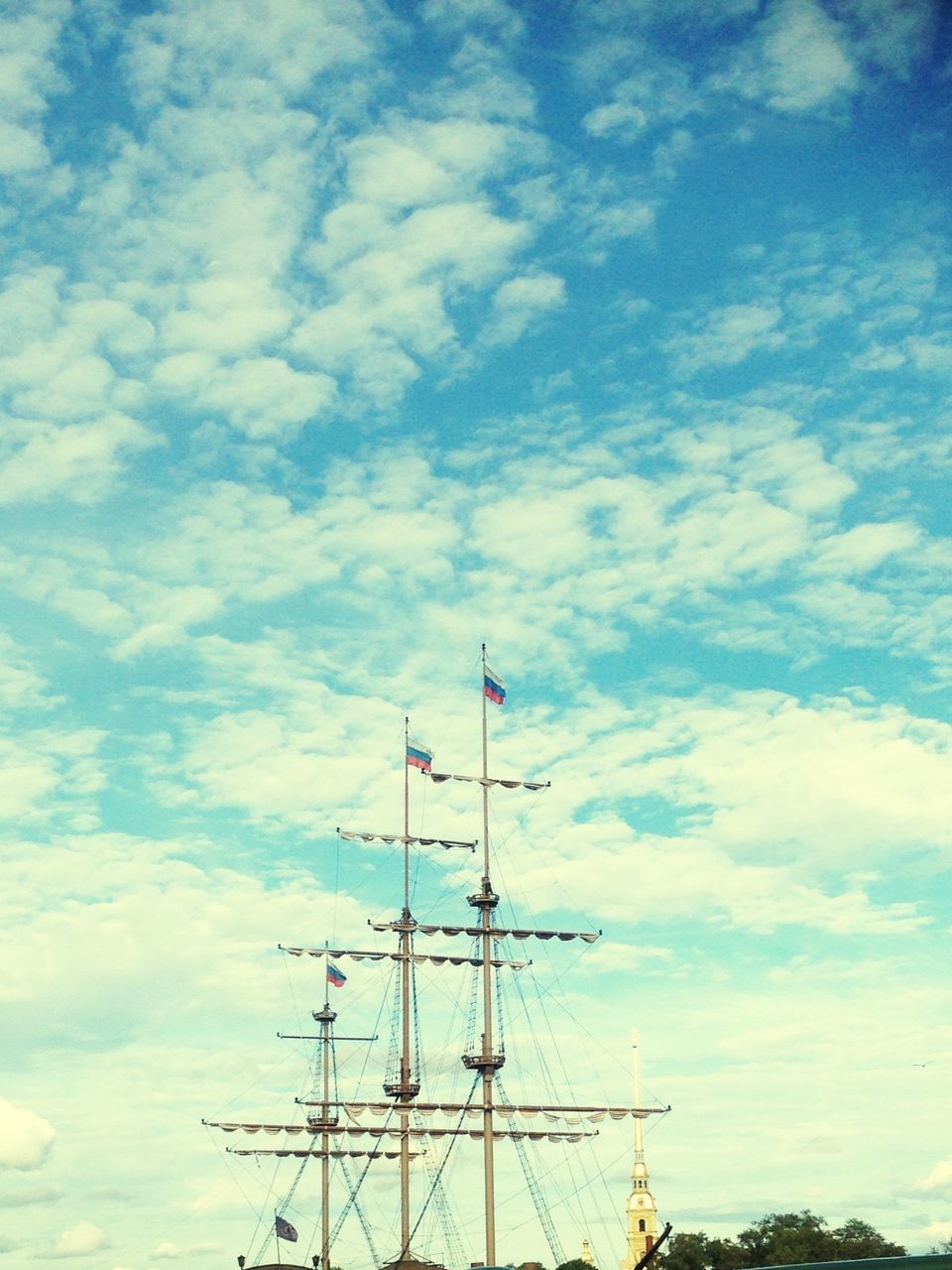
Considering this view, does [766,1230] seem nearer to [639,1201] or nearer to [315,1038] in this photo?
[639,1201]

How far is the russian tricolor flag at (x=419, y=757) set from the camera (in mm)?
71438

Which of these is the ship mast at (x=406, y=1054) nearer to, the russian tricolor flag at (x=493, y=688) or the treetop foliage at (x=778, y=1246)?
the russian tricolor flag at (x=493, y=688)

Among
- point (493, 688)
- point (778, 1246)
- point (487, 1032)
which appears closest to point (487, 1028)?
point (487, 1032)

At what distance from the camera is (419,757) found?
236 ft

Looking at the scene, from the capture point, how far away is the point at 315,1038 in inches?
4028

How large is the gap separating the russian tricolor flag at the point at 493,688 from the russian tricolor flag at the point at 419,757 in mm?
5430

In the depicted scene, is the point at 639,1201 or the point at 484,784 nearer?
the point at 484,784

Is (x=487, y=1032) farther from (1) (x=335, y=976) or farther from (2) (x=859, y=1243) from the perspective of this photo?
(2) (x=859, y=1243)

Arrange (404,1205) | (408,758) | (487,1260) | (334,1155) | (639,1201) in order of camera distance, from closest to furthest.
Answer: (487,1260)
(408,758)
(404,1205)
(334,1155)
(639,1201)

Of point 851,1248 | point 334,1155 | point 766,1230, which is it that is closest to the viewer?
point 334,1155

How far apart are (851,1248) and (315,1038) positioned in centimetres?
4497

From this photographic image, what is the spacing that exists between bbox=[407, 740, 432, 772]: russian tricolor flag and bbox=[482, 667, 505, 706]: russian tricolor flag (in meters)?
5.43

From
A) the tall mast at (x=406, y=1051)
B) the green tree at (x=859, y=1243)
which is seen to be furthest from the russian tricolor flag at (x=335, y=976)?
the green tree at (x=859, y=1243)

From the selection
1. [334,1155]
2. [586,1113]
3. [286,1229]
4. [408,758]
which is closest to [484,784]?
[408,758]
